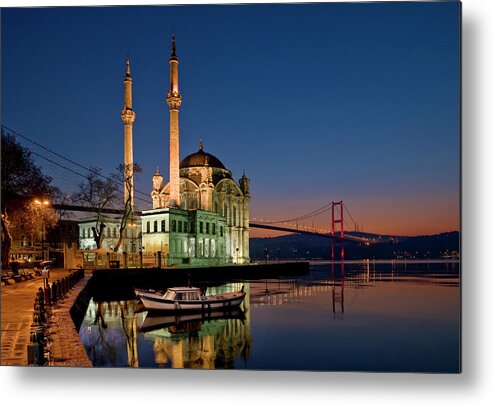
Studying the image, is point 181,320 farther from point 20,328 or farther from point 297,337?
point 20,328

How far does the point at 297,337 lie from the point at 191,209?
29.5 metres

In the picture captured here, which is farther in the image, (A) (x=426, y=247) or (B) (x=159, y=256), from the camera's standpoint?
(B) (x=159, y=256)

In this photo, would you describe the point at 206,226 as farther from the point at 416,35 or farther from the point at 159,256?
the point at 416,35

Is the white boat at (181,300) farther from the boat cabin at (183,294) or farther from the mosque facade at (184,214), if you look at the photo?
the mosque facade at (184,214)

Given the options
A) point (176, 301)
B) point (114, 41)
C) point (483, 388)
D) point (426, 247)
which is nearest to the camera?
point (483, 388)

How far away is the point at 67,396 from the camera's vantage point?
709 centimetres

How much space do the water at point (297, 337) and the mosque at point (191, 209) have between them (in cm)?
1466

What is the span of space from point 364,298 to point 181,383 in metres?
10.6

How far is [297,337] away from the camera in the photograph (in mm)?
10477

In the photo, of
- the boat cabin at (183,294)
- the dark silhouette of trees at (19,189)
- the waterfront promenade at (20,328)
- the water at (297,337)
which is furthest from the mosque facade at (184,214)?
the waterfront promenade at (20,328)

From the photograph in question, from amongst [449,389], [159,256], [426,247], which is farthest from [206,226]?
[449,389]

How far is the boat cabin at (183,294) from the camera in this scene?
13547mm

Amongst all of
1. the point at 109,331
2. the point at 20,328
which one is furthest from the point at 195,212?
the point at 20,328

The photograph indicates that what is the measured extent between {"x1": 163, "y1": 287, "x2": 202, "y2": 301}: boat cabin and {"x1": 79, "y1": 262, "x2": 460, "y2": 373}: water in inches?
21.9
